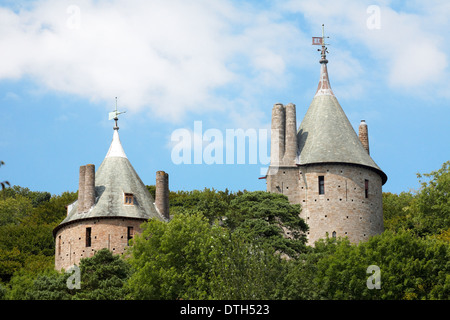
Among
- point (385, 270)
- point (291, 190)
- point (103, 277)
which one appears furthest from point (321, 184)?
point (103, 277)

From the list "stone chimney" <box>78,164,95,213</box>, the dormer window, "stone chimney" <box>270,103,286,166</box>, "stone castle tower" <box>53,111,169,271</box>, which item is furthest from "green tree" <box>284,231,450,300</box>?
"stone chimney" <box>78,164,95,213</box>

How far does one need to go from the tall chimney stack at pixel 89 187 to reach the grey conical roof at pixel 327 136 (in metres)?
14.9

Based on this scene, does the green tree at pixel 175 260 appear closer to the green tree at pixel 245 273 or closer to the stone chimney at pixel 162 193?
the green tree at pixel 245 273

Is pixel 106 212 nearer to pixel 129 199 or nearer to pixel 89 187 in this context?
pixel 129 199

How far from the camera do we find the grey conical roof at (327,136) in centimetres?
6538

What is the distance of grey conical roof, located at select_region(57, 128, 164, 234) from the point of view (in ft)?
202

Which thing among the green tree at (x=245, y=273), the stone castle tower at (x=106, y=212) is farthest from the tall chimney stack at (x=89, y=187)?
the green tree at (x=245, y=273)

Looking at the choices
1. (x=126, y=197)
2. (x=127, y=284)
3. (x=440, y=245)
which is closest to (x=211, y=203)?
(x=126, y=197)

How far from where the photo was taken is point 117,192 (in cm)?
6319

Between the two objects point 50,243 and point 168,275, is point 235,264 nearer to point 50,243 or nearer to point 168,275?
point 168,275

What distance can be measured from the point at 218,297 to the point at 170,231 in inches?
302

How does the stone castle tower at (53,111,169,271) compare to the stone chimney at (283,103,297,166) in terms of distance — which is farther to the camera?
the stone chimney at (283,103,297,166)

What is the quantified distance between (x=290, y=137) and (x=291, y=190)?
13.8ft

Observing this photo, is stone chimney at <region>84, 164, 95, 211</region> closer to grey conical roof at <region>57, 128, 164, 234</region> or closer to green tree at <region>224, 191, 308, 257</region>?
grey conical roof at <region>57, 128, 164, 234</region>
